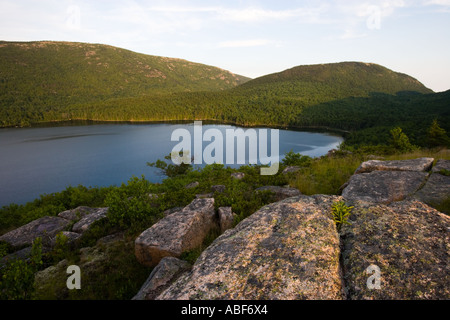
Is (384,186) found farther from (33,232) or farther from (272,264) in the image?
(33,232)

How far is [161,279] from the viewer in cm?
453

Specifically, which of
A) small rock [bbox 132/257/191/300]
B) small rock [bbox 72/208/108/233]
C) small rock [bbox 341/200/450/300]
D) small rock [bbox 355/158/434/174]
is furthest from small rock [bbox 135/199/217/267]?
small rock [bbox 355/158/434/174]

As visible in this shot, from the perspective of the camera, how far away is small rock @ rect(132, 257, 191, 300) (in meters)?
4.36

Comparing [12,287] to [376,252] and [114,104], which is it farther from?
[114,104]

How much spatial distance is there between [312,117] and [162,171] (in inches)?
4574

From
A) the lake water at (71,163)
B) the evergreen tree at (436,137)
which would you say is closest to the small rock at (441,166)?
the evergreen tree at (436,137)

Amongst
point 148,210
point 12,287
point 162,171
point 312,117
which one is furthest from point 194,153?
point 312,117

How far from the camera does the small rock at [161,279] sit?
436 cm

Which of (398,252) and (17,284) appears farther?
(17,284)

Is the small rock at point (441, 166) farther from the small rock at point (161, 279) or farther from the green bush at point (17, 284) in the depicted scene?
the green bush at point (17, 284)

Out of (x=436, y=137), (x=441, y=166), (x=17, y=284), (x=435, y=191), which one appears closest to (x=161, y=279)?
(x=17, y=284)

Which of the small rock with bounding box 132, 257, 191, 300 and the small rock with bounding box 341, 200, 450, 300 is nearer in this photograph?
the small rock with bounding box 341, 200, 450, 300

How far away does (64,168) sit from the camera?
51.2 meters

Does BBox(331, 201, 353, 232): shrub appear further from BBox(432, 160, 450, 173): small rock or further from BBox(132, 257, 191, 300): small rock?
BBox(432, 160, 450, 173): small rock
